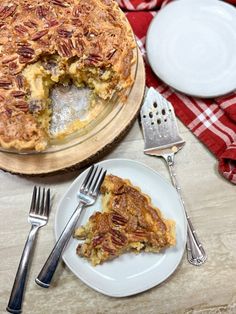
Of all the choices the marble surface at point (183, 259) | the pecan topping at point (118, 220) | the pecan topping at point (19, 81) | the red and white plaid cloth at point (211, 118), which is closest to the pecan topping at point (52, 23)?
the pecan topping at point (19, 81)

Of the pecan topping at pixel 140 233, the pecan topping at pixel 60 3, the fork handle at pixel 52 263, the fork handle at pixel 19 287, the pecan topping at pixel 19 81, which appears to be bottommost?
the fork handle at pixel 19 287

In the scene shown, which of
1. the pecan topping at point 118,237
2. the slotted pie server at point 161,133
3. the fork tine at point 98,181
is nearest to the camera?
the pecan topping at point 118,237

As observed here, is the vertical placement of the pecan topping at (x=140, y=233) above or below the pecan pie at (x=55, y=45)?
below

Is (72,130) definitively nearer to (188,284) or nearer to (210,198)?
(210,198)

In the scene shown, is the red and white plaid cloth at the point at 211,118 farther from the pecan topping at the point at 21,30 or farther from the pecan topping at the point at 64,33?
the pecan topping at the point at 21,30

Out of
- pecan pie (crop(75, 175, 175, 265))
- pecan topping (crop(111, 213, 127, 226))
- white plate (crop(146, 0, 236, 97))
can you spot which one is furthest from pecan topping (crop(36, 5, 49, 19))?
pecan topping (crop(111, 213, 127, 226))

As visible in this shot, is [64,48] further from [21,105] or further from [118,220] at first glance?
[118,220]

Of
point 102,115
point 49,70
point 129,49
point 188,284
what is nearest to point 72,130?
point 102,115

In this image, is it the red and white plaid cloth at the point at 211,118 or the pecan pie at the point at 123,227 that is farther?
the red and white plaid cloth at the point at 211,118
